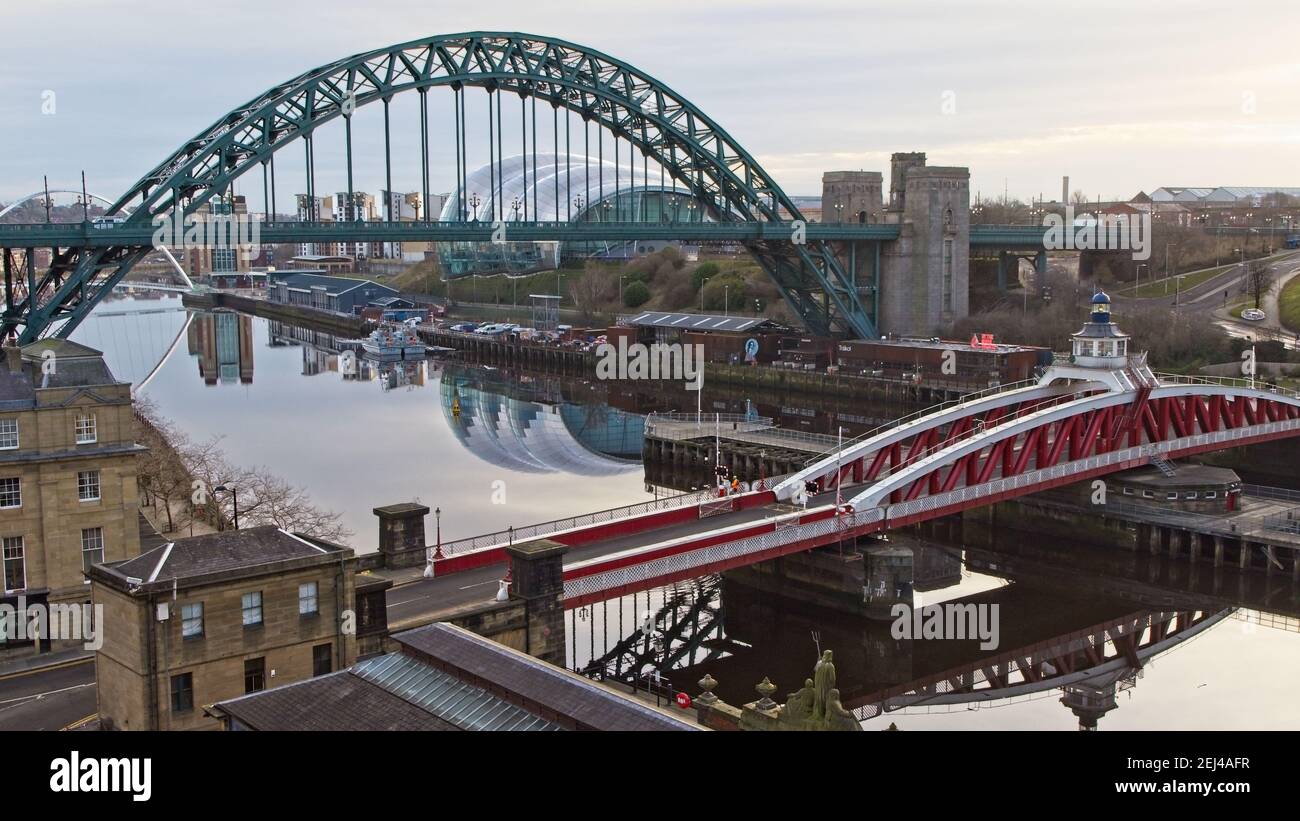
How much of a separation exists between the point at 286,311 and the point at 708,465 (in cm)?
9163

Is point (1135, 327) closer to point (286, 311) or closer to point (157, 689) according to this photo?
point (157, 689)

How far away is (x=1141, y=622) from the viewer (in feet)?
102

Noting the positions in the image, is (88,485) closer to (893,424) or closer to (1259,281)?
(893,424)

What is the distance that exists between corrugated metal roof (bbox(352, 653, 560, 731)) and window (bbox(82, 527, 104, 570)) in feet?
35.5

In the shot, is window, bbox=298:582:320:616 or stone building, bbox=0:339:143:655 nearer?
window, bbox=298:582:320:616

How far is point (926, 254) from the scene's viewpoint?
236 ft

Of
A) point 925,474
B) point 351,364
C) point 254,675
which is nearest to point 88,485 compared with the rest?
point 254,675

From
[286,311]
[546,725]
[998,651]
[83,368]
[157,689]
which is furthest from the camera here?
[286,311]

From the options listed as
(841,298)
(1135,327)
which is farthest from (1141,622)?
(841,298)

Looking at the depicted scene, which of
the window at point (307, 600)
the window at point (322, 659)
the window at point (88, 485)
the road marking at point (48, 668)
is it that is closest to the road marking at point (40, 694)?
the road marking at point (48, 668)

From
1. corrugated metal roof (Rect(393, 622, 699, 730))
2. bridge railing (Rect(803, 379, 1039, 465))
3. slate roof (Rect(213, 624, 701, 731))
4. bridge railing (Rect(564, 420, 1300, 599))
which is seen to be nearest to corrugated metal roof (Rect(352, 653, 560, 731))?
slate roof (Rect(213, 624, 701, 731))

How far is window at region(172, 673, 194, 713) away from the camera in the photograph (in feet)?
61.9

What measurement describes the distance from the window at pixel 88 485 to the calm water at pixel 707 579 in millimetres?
9738

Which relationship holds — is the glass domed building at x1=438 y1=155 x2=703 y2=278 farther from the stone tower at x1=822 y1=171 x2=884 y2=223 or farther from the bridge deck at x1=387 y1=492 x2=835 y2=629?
the bridge deck at x1=387 y1=492 x2=835 y2=629
